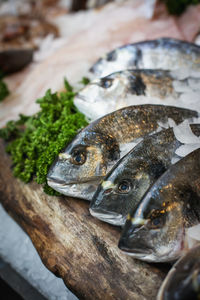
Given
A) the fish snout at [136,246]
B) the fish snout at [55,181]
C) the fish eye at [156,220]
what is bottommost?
the fish snout at [136,246]

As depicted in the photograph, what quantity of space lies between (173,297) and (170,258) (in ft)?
0.78

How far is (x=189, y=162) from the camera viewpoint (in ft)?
4.83

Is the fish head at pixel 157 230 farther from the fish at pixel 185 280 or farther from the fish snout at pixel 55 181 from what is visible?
the fish snout at pixel 55 181

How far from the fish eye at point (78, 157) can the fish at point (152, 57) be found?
115 centimetres

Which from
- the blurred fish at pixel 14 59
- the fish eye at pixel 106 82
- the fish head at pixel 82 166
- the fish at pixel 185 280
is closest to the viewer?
the fish at pixel 185 280

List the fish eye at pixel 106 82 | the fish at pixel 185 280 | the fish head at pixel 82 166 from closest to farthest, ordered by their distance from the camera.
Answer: the fish at pixel 185 280, the fish head at pixel 82 166, the fish eye at pixel 106 82

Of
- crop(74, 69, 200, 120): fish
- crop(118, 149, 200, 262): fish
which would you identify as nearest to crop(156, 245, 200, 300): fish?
crop(118, 149, 200, 262): fish

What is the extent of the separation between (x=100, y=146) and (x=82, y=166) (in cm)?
16

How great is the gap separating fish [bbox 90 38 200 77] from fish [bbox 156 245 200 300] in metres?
1.85

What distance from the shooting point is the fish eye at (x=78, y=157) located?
175 centimetres

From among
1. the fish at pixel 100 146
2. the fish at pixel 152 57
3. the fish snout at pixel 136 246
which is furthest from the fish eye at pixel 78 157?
the fish at pixel 152 57

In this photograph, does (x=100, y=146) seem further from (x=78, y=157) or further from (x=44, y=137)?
(x=44, y=137)

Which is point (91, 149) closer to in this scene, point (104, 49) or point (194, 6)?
point (104, 49)

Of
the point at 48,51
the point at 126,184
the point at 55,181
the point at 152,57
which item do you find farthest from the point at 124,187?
the point at 48,51
